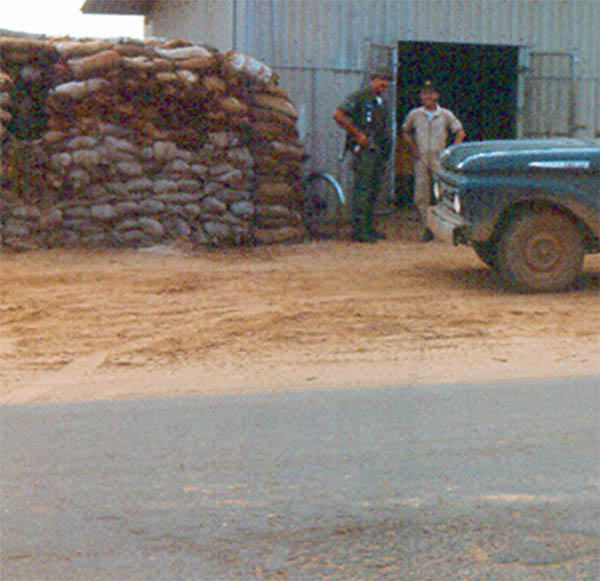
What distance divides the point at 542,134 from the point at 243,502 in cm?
1214

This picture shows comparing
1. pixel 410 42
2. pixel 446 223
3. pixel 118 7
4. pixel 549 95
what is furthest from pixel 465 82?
pixel 446 223

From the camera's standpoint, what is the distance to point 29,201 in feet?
38.2

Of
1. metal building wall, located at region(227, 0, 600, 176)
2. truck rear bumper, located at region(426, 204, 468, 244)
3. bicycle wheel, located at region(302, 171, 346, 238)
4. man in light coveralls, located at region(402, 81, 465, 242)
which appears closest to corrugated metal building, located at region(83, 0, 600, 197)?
metal building wall, located at region(227, 0, 600, 176)

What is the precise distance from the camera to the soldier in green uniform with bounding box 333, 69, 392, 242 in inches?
485

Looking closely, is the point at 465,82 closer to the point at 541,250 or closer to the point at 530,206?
the point at 530,206

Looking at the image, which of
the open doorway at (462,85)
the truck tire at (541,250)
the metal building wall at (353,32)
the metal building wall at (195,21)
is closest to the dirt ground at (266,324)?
the truck tire at (541,250)

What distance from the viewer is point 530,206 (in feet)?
29.1

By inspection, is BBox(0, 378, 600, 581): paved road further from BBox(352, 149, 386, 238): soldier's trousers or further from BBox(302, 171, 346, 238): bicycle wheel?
BBox(302, 171, 346, 238): bicycle wheel

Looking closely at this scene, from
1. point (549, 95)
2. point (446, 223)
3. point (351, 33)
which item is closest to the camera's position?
point (446, 223)

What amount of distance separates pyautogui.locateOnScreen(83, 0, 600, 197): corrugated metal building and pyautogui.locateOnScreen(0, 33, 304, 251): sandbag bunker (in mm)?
1819

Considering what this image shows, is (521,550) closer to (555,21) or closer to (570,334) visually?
(570,334)

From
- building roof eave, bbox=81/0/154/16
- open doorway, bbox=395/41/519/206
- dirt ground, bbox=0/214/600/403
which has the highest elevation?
building roof eave, bbox=81/0/154/16

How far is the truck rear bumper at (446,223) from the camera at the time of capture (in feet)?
29.1

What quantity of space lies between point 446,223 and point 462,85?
10733 mm
